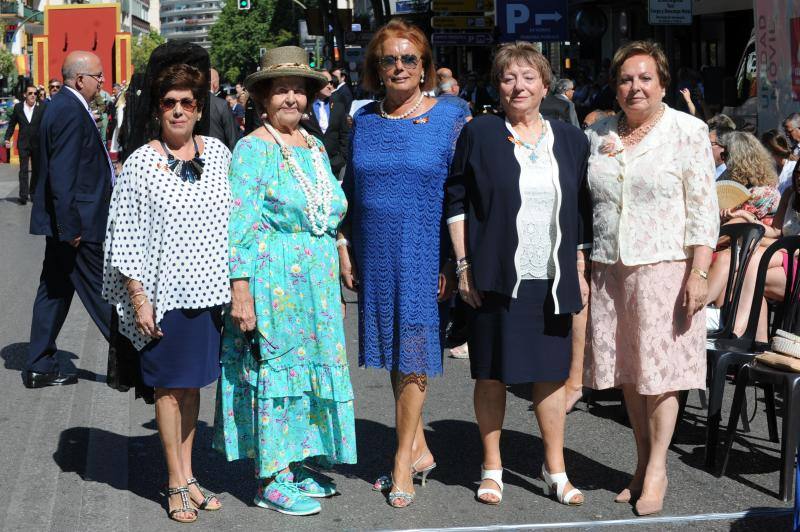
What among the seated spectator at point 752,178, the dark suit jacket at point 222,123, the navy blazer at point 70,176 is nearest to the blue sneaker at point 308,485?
the navy blazer at point 70,176

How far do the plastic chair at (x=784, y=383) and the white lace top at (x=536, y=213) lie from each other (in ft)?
4.01

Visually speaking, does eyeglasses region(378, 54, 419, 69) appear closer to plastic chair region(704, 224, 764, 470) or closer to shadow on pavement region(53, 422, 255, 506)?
shadow on pavement region(53, 422, 255, 506)

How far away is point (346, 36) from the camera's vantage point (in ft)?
143

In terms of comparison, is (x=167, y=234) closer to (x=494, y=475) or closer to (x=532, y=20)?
(x=494, y=475)

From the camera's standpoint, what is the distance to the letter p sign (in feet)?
53.5

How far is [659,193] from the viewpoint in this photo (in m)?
4.91

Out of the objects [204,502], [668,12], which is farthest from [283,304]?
[668,12]

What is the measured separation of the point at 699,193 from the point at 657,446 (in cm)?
109

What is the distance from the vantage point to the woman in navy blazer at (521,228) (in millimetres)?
4879

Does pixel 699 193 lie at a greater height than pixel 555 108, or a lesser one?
lesser

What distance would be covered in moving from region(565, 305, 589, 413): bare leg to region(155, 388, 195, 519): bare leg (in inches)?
83.7

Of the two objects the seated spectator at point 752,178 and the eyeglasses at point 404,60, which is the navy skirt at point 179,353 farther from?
the seated spectator at point 752,178

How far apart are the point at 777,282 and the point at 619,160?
3020mm

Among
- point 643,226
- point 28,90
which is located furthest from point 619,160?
point 28,90
